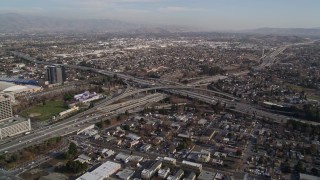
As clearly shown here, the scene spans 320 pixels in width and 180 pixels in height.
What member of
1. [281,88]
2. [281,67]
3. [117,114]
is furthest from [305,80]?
[117,114]

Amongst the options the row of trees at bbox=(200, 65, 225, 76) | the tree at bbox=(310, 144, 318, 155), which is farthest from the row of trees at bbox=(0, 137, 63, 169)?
the row of trees at bbox=(200, 65, 225, 76)

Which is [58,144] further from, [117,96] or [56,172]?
[117,96]

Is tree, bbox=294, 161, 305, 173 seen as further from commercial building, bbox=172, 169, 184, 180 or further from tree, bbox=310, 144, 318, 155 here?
commercial building, bbox=172, 169, 184, 180

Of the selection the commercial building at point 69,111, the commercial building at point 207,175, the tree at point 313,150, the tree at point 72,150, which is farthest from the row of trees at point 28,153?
the tree at point 313,150

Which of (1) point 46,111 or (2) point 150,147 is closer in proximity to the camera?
(2) point 150,147

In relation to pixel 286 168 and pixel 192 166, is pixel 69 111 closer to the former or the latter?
pixel 192 166

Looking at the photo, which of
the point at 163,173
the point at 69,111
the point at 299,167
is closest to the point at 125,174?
the point at 163,173
